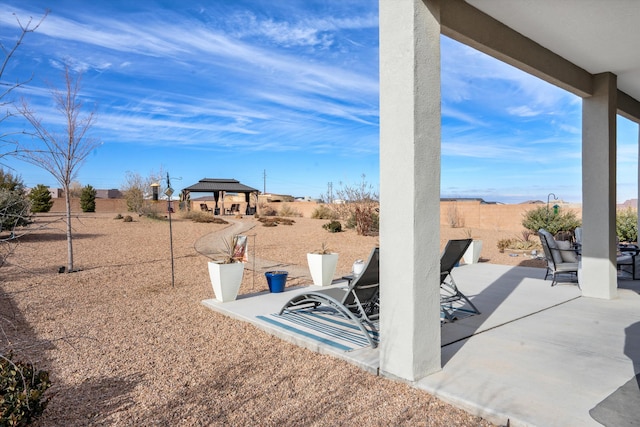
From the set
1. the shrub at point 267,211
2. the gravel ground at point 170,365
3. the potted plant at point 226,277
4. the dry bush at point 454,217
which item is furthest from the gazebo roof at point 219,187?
the potted plant at point 226,277

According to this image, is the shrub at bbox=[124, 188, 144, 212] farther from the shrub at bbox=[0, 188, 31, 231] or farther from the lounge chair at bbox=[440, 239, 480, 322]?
the lounge chair at bbox=[440, 239, 480, 322]

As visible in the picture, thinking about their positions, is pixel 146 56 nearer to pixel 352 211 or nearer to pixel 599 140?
pixel 352 211

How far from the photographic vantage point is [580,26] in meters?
4.28

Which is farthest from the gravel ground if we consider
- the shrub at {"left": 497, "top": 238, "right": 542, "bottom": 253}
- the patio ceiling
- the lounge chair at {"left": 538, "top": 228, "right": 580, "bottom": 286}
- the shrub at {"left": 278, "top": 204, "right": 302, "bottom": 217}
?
the shrub at {"left": 278, "top": 204, "right": 302, "bottom": 217}

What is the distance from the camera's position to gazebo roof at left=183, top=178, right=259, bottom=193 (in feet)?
100

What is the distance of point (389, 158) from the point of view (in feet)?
10.6

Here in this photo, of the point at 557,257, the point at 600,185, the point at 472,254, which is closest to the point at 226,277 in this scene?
the point at 600,185

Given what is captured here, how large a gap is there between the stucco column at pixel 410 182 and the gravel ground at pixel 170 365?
396mm

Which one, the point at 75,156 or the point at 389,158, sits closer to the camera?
the point at 389,158

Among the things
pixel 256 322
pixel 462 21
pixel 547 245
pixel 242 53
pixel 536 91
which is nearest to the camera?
pixel 462 21

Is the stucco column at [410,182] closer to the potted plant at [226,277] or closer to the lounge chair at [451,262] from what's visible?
the lounge chair at [451,262]

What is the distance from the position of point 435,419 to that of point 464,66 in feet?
25.4

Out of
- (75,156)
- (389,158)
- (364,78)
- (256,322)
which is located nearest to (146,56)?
(75,156)

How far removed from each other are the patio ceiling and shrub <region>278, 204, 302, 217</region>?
25.0 m
